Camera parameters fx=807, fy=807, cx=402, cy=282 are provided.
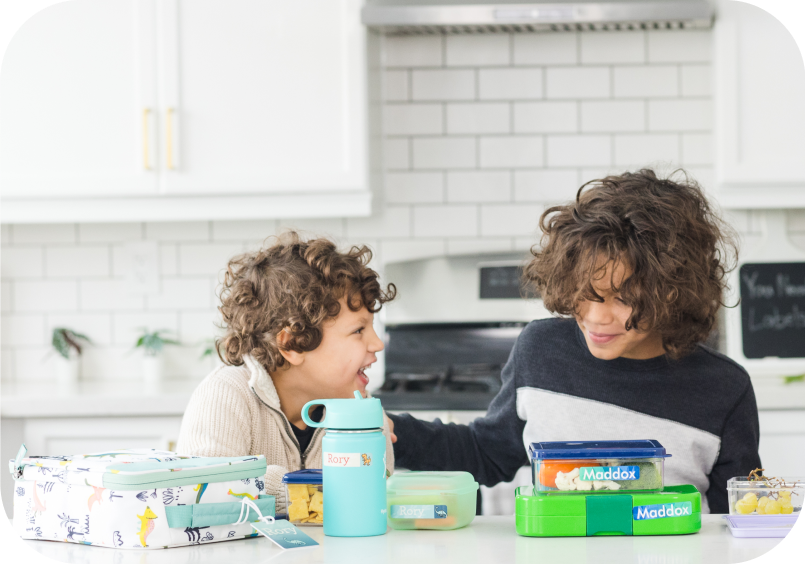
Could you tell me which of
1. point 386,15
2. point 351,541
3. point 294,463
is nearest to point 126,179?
point 386,15

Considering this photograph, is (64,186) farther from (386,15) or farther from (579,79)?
(579,79)

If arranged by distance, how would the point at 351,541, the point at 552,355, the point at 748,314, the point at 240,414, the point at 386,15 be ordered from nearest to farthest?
the point at 351,541
the point at 240,414
the point at 552,355
the point at 386,15
the point at 748,314

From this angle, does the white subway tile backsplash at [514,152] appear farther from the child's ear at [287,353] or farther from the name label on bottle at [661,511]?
the name label on bottle at [661,511]

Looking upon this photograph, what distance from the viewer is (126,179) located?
2699mm

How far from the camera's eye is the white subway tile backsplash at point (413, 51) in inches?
118

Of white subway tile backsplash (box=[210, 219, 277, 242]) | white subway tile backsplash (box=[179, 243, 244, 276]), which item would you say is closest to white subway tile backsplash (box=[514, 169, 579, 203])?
white subway tile backsplash (box=[210, 219, 277, 242])

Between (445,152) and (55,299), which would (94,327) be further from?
(445,152)

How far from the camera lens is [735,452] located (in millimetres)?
1344

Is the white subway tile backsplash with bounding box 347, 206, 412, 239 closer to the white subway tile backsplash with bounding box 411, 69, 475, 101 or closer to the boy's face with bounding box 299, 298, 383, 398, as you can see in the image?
the white subway tile backsplash with bounding box 411, 69, 475, 101

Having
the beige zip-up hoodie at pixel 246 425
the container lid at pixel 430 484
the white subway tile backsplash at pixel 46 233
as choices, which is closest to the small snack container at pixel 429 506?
the container lid at pixel 430 484

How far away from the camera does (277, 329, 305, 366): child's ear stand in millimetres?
1430

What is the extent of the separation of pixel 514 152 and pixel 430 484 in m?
2.14

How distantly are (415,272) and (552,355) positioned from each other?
5.03ft

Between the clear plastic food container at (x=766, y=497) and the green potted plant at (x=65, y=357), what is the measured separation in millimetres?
2537
